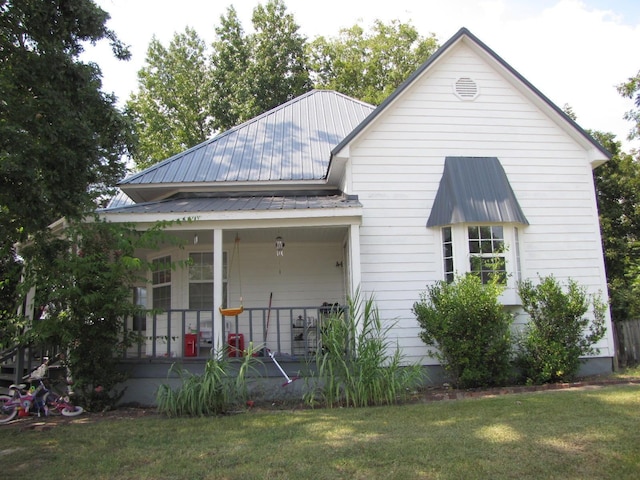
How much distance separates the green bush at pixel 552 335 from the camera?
30.1ft

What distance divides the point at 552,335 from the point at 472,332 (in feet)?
5.27

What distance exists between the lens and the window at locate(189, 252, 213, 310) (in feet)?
38.6

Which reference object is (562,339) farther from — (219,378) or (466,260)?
(219,378)

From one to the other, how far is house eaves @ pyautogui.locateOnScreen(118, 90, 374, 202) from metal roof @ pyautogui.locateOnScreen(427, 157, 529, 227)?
286cm

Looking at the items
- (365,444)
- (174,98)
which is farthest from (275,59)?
(365,444)

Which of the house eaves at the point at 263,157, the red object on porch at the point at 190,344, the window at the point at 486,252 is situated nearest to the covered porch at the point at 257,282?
the red object on porch at the point at 190,344

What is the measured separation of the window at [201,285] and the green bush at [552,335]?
6.73 meters

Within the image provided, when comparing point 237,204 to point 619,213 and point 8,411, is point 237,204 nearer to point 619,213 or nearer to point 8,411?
point 8,411

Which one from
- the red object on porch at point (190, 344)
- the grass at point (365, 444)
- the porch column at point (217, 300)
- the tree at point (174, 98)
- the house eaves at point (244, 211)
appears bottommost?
the grass at point (365, 444)

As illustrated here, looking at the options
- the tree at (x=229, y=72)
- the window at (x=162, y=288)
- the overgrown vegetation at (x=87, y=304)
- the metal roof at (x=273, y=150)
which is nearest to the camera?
the overgrown vegetation at (x=87, y=304)

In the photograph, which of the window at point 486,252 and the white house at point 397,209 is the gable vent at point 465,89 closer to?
the white house at point 397,209

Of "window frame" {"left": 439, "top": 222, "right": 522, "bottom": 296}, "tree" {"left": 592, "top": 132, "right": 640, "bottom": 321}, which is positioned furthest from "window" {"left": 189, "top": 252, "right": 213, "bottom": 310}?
"tree" {"left": 592, "top": 132, "right": 640, "bottom": 321}

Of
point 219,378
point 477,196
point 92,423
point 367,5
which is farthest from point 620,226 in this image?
point 367,5

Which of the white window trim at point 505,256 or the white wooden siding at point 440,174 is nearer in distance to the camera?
the white window trim at point 505,256
